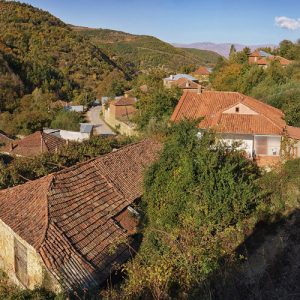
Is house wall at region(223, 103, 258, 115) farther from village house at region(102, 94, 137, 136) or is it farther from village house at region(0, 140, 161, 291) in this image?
village house at region(102, 94, 137, 136)

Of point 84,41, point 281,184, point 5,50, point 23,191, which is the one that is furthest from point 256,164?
point 84,41

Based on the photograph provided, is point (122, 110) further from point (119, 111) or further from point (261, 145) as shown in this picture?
point (261, 145)

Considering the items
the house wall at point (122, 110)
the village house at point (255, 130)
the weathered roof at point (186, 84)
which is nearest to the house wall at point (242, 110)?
the village house at point (255, 130)

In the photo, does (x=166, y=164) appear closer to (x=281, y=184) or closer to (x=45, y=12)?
(x=281, y=184)

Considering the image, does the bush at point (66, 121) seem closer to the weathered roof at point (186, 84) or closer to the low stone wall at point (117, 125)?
the low stone wall at point (117, 125)

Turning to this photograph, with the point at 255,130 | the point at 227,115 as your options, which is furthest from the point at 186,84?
the point at 255,130

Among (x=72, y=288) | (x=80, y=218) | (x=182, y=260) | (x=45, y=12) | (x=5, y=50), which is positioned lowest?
(x=72, y=288)
